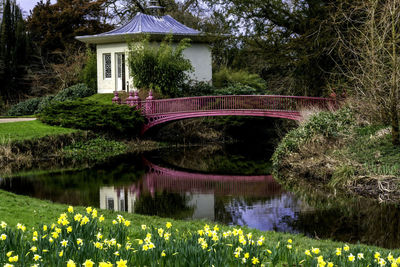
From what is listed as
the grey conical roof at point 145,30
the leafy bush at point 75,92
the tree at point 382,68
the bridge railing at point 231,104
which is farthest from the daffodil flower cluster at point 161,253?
the leafy bush at point 75,92

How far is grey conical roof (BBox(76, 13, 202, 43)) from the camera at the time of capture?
94.6 ft

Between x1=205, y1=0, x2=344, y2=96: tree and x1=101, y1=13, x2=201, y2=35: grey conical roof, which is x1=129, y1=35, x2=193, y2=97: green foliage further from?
x1=205, y1=0, x2=344, y2=96: tree

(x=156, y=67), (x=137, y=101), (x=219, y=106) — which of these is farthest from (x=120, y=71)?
(x=219, y=106)

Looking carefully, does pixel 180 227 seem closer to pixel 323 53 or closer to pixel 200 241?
pixel 200 241

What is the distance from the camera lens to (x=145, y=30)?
29.0 m

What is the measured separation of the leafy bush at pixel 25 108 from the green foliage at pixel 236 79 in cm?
1111

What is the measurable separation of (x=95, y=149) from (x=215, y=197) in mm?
9551

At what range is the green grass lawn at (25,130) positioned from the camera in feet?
61.1

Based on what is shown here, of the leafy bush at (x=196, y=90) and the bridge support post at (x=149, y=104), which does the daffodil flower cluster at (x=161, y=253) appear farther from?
the leafy bush at (x=196, y=90)

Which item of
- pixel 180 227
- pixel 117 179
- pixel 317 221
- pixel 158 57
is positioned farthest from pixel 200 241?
pixel 158 57

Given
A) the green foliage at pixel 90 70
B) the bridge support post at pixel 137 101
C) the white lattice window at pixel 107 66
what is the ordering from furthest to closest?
the green foliage at pixel 90 70 → the white lattice window at pixel 107 66 → the bridge support post at pixel 137 101

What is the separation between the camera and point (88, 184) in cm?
1418

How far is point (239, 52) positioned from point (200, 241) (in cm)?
1921

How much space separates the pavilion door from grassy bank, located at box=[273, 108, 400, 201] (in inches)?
629
